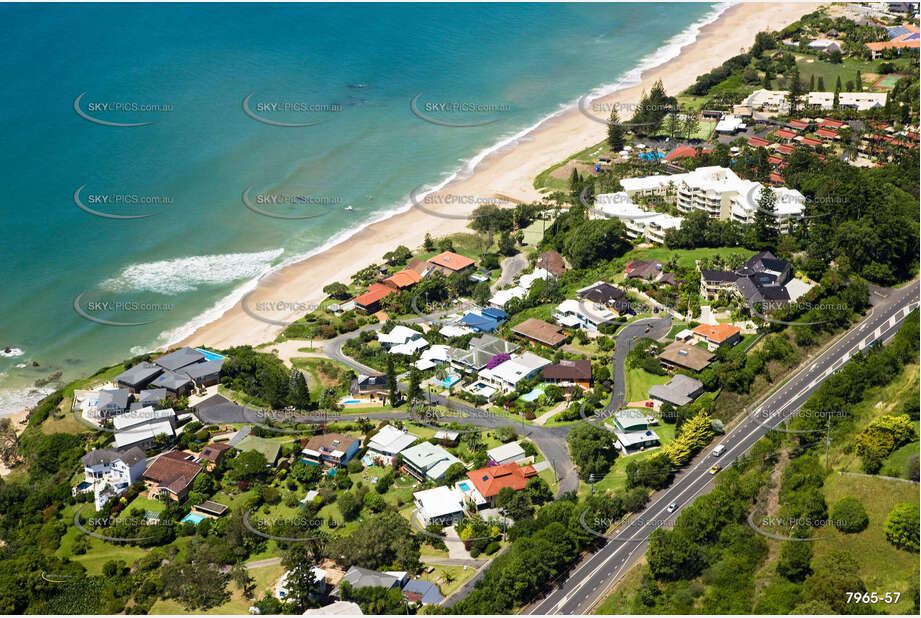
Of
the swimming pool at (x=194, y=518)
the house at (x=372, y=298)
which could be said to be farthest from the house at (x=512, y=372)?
the swimming pool at (x=194, y=518)

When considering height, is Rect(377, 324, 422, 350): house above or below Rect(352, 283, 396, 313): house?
above

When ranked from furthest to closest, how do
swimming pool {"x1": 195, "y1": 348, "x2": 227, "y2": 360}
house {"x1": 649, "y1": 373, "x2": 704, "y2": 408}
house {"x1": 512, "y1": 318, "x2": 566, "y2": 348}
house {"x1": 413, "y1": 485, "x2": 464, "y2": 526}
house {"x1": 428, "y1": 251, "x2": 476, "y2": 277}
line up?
house {"x1": 428, "y1": 251, "x2": 476, "y2": 277}
swimming pool {"x1": 195, "y1": 348, "x2": 227, "y2": 360}
house {"x1": 512, "y1": 318, "x2": 566, "y2": 348}
house {"x1": 649, "y1": 373, "x2": 704, "y2": 408}
house {"x1": 413, "y1": 485, "x2": 464, "y2": 526}

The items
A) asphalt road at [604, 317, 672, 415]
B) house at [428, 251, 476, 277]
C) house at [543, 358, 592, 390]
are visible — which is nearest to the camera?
asphalt road at [604, 317, 672, 415]

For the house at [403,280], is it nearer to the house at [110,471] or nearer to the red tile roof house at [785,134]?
the house at [110,471]

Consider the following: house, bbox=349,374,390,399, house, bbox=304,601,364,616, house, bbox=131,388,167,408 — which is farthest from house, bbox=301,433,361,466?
house, bbox=131,388,167,408

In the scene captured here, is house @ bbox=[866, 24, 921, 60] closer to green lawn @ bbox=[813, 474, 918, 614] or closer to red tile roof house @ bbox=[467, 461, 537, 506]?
green lawn @ bbox=[813, 474, 918, 614]

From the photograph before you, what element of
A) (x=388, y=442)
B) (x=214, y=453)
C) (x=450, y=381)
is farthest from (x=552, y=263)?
(x=214, y=453)
